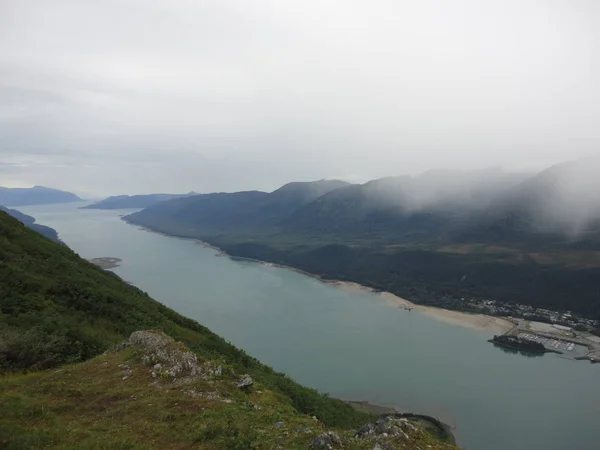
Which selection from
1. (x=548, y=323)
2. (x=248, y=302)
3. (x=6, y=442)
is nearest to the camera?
(x=6, y=442)

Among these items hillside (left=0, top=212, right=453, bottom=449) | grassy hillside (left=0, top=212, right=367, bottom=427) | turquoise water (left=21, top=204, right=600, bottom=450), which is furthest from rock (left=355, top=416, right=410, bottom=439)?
turquoise water (left=21, top=204, right=600, bottom=450)

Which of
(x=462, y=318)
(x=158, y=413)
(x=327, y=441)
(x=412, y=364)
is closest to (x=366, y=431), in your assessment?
(x=327, y=441)

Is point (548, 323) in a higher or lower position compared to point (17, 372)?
lower

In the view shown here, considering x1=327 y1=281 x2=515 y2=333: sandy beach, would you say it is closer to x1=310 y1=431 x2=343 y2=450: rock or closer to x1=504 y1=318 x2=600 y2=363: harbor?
x1=504 y1=318 x2=600 y2=363: harbor

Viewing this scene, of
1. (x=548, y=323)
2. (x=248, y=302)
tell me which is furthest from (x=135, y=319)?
(x=548, y=323)

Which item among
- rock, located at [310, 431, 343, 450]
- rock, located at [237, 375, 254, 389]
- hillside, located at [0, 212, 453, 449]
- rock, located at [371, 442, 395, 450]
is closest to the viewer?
rock, located at [371, 442, 395, 450]

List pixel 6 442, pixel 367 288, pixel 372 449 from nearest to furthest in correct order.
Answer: pixel 6 442
pixel 372 449
pixel 367 288

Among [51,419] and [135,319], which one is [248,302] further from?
[51,419]
